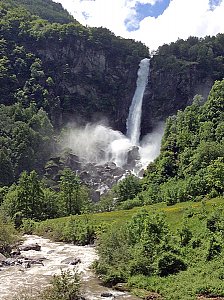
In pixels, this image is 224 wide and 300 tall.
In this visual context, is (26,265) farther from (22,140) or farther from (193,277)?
(22,140)

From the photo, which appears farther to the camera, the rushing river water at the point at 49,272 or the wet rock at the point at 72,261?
the wet rock at the point at 72,261

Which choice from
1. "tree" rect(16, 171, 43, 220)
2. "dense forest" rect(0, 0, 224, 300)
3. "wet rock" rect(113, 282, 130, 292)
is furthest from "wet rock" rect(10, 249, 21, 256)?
"tree" rect(16, 171, 43, 220)

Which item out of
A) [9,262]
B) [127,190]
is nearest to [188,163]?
[127,190]

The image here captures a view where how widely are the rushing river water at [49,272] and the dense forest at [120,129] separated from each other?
228 cm

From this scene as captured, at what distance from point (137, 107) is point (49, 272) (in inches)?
5437

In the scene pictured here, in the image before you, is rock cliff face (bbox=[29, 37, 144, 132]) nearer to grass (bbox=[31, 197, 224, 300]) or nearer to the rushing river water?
the rushing river water

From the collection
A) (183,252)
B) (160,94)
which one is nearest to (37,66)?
(160,94)

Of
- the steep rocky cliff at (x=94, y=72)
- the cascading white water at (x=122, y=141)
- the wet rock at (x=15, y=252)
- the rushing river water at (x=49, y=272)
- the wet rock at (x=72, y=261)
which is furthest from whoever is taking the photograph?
the steep rocky cliff at (x=94, y=72)

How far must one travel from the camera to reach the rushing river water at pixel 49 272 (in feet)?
124

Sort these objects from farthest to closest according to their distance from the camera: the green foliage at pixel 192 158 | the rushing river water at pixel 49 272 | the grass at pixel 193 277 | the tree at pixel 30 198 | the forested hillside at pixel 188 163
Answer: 1. the tree at pixel 30 198
2. the forested hillside at pixel 188 163
3. the green foliage at pixel 192 158
4. the rushing river water at pixel 49 272
5. the grass at pixel 193 277

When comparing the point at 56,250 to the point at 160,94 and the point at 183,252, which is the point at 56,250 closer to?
the point at 183,252

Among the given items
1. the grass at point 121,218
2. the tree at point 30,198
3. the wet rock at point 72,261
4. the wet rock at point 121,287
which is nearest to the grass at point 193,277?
the wet rock at point 121,287

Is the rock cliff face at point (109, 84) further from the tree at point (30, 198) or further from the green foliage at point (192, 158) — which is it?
the tree at point (30, 198)

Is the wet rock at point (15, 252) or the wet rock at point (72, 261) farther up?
the wet rock at point (15, 252)
